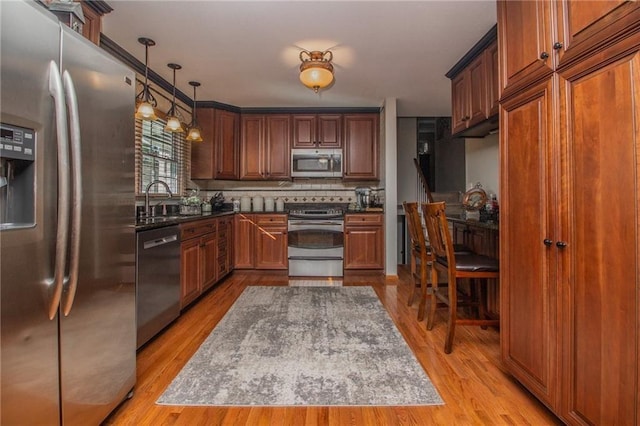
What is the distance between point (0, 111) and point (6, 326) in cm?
63

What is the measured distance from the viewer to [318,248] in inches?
177

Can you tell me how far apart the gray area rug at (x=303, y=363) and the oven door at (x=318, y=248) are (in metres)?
1.38

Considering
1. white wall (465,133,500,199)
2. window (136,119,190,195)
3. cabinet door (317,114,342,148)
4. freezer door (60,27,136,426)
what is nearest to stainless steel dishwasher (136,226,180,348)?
freezer door (60,27,136,426)

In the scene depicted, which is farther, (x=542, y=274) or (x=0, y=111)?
(x=542, y=274)

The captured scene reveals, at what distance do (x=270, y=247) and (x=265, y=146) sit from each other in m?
1.51

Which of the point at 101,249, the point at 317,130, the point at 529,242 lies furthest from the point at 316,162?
the point at 101,249

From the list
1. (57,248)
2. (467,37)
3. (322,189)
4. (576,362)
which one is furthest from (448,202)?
(57,248)

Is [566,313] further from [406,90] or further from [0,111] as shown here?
[406,90]

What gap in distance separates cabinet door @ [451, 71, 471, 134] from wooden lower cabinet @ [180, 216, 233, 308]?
2795 mm

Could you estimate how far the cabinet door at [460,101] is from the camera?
10.5 ft

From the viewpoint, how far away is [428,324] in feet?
8.45

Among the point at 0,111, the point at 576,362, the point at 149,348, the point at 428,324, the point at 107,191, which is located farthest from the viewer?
the point at 428,324

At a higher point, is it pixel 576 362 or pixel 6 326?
pixel 6 326

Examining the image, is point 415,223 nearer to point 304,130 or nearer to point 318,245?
point 318,245
